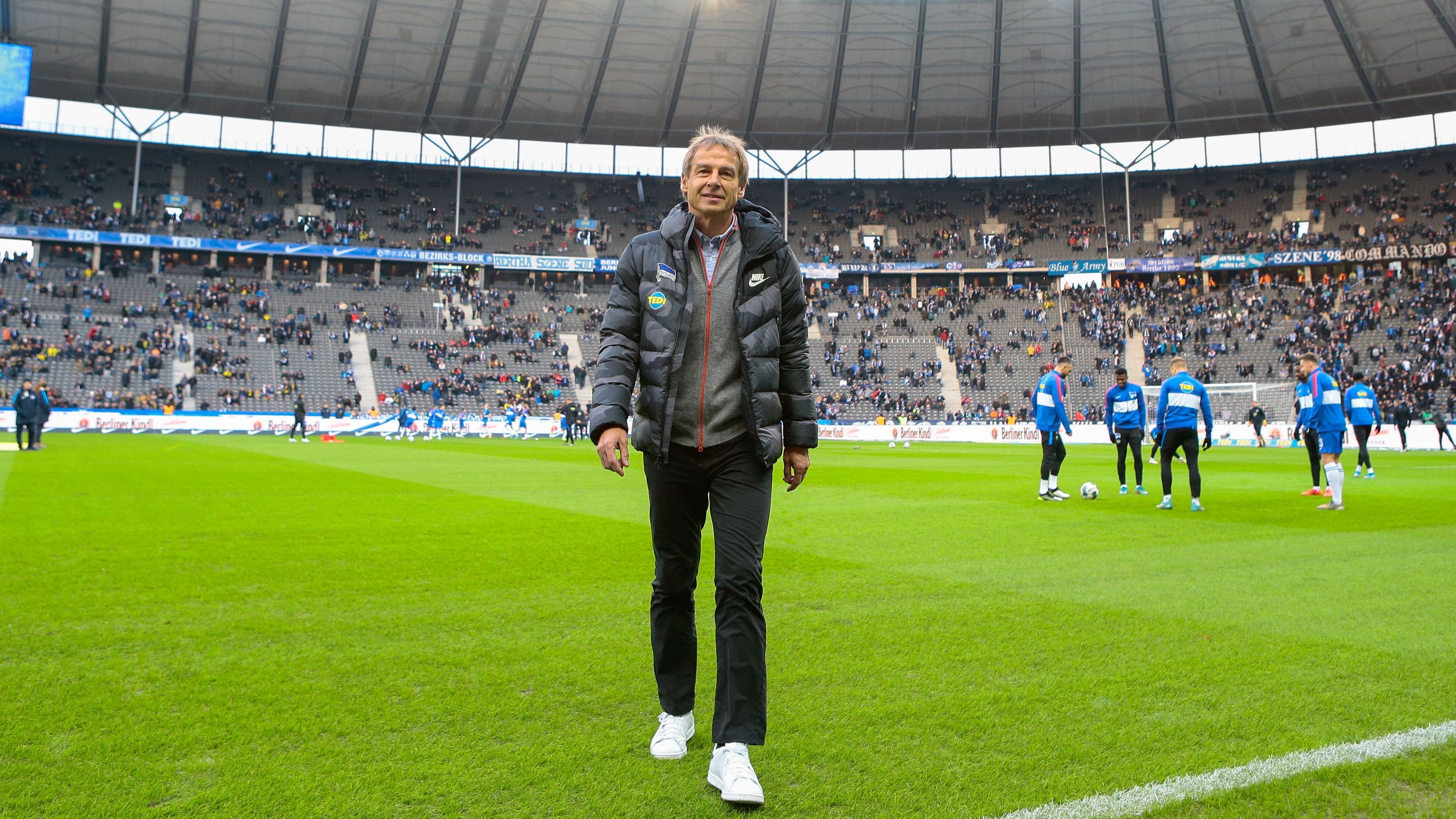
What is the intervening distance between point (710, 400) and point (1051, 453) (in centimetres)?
946

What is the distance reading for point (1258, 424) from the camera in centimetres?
3130

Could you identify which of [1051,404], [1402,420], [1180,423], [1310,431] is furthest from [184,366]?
[1402,420]

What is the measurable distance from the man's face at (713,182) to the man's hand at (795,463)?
2.92ft

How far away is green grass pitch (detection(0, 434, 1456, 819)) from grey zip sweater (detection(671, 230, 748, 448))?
3.63 feet

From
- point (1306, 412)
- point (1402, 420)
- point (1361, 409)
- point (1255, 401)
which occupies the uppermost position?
point (1255, 401)

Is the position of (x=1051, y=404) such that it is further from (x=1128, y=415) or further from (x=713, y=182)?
(x=713, y=182)

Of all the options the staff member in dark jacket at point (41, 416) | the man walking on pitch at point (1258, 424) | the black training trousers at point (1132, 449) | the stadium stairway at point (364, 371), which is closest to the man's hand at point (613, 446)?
the black training trousers at point (1132, 449)

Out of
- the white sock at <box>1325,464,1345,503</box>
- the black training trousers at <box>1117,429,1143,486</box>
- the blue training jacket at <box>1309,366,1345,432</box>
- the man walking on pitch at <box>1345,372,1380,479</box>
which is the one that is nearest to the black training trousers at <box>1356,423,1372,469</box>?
the man walking on pitch at <box>1345,372,1380,479</box>

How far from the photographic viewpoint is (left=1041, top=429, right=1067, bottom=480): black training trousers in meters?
11.7

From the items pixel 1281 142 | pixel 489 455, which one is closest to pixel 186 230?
pixel 489 455

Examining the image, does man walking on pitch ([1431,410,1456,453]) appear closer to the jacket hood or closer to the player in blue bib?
the player in blue bib

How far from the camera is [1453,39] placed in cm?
3941

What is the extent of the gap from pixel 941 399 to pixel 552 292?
76.6 ft

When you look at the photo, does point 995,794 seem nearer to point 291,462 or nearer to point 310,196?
point 291,462
